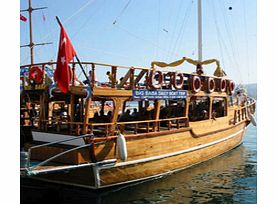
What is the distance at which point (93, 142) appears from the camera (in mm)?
8039

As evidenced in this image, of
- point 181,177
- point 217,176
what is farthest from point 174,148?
point 217,176

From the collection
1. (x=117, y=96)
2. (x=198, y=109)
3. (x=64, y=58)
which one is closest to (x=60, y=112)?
(x=117, y=96)

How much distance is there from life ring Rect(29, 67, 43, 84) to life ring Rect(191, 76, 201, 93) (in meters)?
5.25

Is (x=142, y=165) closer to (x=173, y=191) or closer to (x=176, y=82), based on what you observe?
(x=173, y=191)

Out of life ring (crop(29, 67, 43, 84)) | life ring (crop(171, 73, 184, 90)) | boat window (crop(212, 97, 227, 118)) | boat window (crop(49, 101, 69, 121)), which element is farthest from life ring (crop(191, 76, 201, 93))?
life ring (crop(29, 67, 43, 84))

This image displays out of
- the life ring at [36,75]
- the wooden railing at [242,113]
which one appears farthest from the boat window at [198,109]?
the life ring at [36,75]

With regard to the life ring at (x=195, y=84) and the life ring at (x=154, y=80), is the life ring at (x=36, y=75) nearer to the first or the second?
the life ring at (x=154, y=80)

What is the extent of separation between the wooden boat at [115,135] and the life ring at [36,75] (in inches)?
1.2

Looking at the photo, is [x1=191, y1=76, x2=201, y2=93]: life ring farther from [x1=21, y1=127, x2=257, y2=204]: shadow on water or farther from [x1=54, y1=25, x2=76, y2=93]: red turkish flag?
[x1=54, y1=25, x2=76, y2=93]: red turkish flag

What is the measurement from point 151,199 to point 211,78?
232 inches

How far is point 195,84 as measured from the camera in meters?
11.3

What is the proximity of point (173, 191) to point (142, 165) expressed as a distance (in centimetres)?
116

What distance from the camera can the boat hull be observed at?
27.2 ft

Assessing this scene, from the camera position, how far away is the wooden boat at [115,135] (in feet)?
26.5
